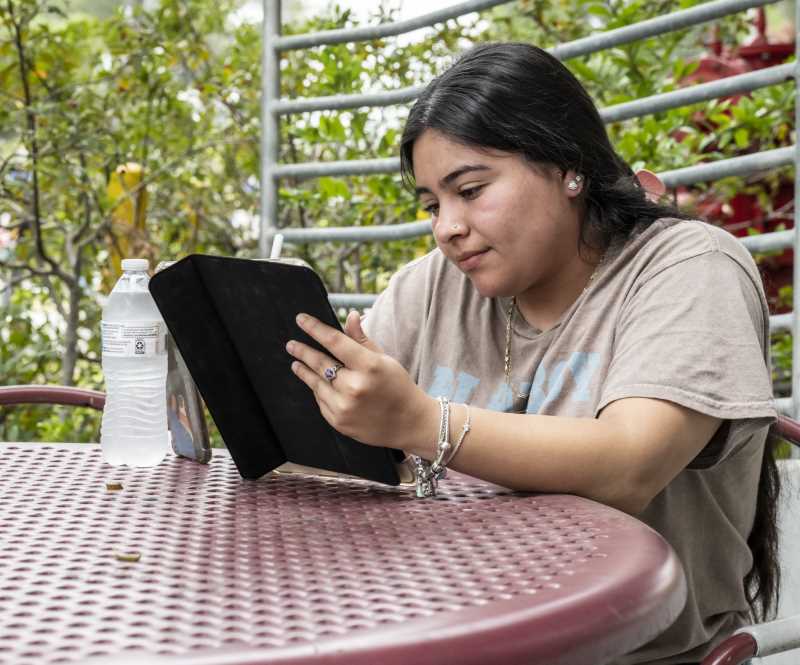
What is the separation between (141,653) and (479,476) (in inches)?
25.0

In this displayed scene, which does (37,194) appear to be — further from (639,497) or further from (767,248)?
(639,497)

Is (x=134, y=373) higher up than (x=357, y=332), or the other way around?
(x=357, y=332)

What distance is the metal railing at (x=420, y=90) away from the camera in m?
2.22

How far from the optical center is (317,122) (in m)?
3.50

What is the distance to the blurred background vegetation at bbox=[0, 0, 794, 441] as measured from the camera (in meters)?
3.55

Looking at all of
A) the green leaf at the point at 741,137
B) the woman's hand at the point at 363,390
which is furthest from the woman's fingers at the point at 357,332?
the green leaf at the point at 741,137

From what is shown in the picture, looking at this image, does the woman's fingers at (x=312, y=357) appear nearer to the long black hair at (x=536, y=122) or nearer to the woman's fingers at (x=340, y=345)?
the woman's fingers at (x=340, y=345)

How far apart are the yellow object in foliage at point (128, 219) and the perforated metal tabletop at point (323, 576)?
2556mm

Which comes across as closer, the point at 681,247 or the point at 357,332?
the point at 357,332

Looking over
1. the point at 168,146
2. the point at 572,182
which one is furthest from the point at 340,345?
the point at 168,146

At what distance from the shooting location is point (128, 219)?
13.4 ft

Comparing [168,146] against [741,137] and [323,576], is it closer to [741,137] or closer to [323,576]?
[741,137]

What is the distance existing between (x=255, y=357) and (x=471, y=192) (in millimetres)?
422

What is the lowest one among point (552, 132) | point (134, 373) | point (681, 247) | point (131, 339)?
point (134, 373)
